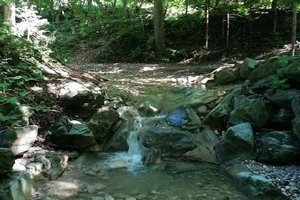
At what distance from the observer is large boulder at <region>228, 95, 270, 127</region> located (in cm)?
704

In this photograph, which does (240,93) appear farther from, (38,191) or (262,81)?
(38,191)

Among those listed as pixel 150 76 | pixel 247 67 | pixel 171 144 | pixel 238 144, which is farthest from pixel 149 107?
pixel 150 76

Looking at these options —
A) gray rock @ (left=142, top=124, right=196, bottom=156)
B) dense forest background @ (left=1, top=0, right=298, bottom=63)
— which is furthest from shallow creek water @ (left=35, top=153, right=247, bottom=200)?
dense forest background @ (left=1, top=0, right=298, bottom=63)

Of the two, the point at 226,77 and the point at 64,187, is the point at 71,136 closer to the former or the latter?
the point at 64,187

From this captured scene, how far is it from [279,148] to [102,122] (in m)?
3.50

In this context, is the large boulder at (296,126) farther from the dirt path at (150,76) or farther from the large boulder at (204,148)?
the dirt path at (150,76)

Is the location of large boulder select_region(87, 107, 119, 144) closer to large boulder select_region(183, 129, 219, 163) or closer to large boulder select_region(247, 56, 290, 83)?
large boulder select_region(183, 129, 219, 163)

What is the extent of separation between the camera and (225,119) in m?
7.71

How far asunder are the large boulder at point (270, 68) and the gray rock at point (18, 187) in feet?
17.7

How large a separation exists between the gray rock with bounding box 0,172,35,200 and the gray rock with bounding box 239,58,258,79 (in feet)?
21.1

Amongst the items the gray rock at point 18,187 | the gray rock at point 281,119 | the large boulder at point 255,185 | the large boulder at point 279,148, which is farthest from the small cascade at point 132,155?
the gray rock at point 281,119

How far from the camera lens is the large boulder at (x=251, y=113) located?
704 cm

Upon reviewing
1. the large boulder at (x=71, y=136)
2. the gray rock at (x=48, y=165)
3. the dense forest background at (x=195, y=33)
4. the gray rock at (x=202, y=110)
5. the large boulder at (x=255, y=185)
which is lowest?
the large boulder at (x=255, y=185)

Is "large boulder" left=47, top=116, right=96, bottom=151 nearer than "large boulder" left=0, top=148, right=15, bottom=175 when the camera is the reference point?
No
